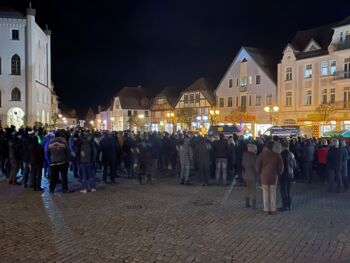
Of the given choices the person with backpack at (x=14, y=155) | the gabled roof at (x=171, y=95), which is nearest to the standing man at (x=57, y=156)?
the person with backpack at (x=14, y=155)

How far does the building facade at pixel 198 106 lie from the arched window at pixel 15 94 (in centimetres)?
2201

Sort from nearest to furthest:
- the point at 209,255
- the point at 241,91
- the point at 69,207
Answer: the point at 209,255 → the point at 69,207 → the point at 241,91

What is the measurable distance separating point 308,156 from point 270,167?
21.8 feet

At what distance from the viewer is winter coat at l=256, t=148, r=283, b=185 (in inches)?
394

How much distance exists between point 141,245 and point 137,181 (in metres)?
8.76

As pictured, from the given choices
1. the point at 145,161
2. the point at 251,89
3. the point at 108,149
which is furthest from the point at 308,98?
the point at 108,149

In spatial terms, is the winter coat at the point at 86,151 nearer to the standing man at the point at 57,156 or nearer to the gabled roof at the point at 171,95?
the standing man at the point at 57,156

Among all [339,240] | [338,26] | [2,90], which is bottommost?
[339,240]

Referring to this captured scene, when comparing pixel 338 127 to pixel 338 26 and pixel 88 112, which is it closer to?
pixel 338 26

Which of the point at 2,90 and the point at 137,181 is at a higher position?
the point at 2,90

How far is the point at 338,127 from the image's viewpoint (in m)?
39.3

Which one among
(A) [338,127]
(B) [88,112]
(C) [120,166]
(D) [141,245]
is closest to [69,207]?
(D) [141,245]

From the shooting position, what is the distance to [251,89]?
5038cm

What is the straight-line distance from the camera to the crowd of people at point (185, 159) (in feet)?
35.3
